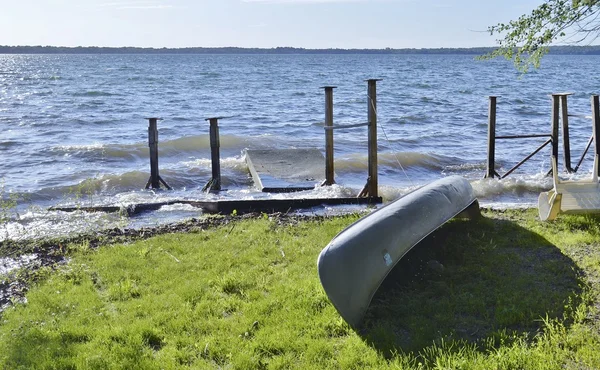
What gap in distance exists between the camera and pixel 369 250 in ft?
20.0

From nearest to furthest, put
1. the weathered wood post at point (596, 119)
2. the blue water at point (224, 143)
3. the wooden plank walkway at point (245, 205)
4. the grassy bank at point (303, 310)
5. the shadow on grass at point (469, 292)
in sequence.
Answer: the grassy bank at point (303, 310), the shadow on grass at point (469, 292), the wooden plank walkway at point (245, 205), the weathered wood post at point (596, 119), the blue water at point (224, 143)

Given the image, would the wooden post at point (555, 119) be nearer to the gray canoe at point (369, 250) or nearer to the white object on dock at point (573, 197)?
the white object on dock at point (573, 197)

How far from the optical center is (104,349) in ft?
17.9

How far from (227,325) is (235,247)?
2752mm

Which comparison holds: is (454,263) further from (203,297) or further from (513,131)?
(513,131)

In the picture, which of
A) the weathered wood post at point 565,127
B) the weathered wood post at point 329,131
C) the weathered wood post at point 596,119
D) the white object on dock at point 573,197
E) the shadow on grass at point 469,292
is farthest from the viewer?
the weathered wood post at point 565,127

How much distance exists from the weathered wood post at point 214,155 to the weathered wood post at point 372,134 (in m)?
3.84

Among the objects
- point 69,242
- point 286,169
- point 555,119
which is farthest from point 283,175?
point 69,242

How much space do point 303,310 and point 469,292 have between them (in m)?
1.67

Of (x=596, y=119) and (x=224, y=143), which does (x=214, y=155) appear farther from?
(x=224, y=143)

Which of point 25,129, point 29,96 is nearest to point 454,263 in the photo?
point 25,129

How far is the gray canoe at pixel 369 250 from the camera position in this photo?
577 centimetres

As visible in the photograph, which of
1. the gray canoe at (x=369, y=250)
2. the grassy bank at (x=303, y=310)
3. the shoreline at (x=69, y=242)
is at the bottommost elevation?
the shoreline at (x=69, y=242)

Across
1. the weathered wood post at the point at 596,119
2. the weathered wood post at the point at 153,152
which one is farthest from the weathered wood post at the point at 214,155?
the weathered wood post at the point at 596,119
